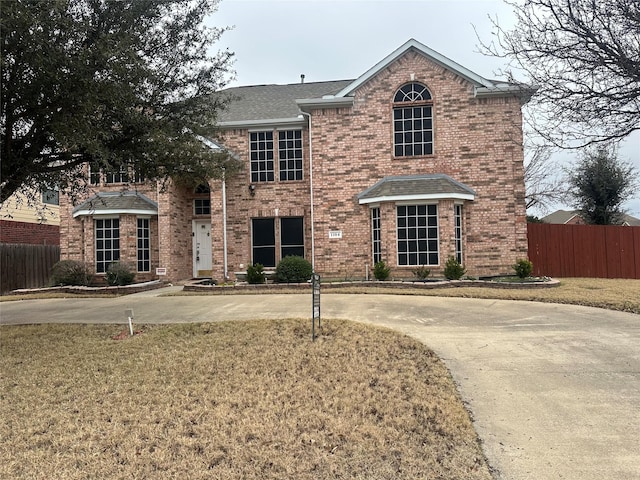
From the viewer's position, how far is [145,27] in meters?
8.64

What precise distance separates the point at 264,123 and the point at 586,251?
12.7 m

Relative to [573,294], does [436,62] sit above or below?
above

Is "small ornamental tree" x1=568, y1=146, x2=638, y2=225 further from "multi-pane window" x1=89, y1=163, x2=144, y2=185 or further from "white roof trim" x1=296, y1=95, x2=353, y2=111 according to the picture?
"multi-pane window" x1=89, y1=163, x2=144, y2=185

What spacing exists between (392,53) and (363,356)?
12548mm

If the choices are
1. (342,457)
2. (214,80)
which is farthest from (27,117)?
(342,457)

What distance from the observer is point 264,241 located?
17.3 meters

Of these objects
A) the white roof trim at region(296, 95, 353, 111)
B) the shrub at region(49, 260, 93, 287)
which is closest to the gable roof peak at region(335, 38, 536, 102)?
the white roof trim at region(296, 95, 353, 111)

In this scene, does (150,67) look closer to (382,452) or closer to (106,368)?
(106,368)

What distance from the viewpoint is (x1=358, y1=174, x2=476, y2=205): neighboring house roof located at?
14633mm

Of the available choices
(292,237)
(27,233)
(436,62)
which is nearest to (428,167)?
(436,62)

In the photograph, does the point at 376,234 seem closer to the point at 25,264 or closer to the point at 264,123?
the point at 264,123

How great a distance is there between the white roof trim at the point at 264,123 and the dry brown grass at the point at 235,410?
37.2 feet

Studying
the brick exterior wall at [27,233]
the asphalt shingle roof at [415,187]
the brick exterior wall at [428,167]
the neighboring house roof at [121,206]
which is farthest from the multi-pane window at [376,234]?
the brick exterior wall at [27,233]

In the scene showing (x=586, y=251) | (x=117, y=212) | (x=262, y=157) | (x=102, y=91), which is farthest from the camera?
(x=262, y=157)
